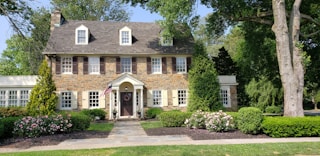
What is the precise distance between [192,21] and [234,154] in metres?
12.7

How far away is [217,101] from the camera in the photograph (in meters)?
20.1

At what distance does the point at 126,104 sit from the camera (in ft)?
75.0

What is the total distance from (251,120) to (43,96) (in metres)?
14.5

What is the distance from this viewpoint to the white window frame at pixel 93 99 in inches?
864

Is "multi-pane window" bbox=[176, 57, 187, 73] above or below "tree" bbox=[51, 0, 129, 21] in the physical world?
below

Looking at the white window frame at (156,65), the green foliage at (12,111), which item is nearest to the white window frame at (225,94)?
the white window frame at (156,65)

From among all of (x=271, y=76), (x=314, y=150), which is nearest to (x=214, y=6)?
(x=271, y=76)

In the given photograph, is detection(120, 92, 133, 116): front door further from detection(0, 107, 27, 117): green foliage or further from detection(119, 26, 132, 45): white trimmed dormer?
detection(0, 107, 27, 117): green foliage

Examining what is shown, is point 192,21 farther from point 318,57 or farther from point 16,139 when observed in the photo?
point 16,139

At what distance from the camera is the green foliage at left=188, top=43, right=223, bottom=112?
19.9 meters

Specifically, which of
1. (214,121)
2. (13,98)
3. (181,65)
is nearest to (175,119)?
(214,121)

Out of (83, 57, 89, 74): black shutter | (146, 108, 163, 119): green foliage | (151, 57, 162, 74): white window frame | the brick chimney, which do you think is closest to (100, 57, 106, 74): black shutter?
(83, 57, 89, 74): black shutter

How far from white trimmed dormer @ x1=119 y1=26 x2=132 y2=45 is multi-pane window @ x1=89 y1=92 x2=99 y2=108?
4839 mm

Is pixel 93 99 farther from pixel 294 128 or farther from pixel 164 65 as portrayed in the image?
pixel 294 128
